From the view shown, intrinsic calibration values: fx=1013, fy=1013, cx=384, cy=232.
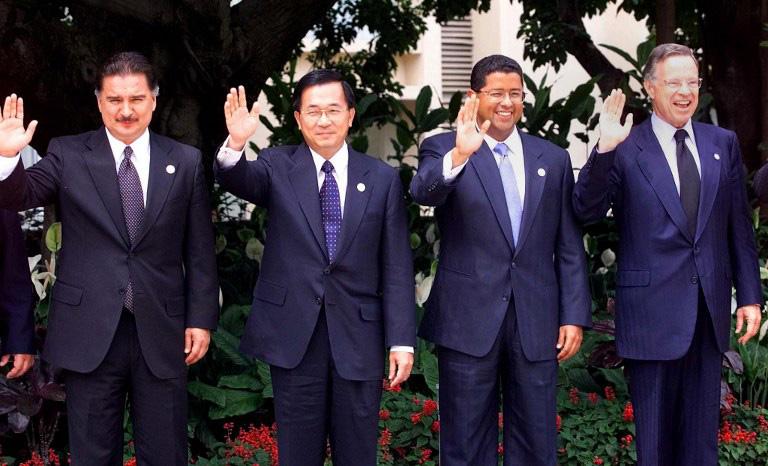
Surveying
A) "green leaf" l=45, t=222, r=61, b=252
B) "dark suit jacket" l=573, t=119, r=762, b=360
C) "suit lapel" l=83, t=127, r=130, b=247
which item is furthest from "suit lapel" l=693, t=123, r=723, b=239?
"green leaf" l=45, t=222, r=61, b=252

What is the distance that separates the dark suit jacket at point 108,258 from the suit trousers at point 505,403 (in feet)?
3.17

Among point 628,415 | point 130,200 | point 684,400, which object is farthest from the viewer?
point 628,415

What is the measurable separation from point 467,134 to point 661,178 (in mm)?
891

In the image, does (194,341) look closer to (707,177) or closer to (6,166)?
(6,166)

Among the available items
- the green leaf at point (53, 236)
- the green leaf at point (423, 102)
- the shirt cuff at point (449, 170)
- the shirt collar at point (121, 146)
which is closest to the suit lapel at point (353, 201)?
the shirt cuff at point (449, 170)

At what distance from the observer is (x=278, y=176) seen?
3.70 metres

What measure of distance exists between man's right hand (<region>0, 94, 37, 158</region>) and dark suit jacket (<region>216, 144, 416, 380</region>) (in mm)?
648

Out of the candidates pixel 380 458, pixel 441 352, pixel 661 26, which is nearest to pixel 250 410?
pixel 380 458

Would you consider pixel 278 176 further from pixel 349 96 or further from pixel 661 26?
pixel 661 26

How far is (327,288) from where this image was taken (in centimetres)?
360

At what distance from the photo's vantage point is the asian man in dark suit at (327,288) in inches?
141

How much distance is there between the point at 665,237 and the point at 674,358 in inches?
18.1

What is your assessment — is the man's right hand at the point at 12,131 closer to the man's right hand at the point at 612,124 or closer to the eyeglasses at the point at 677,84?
the man's right hand at the point at 612,124

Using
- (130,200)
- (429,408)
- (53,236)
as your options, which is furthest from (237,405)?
(130,200)
